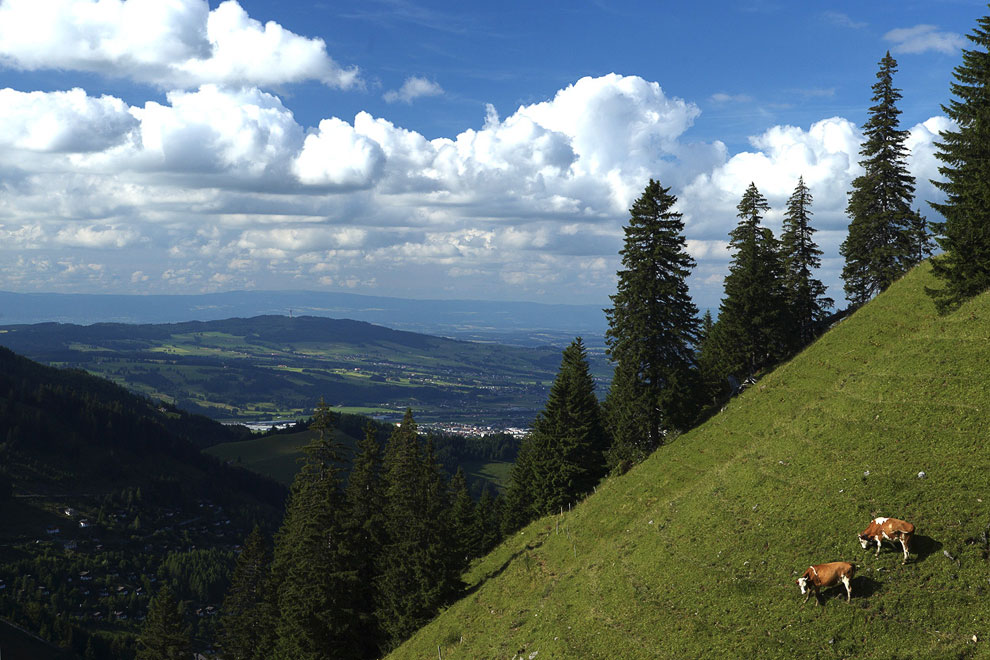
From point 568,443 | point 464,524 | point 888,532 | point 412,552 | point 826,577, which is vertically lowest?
point 464,524

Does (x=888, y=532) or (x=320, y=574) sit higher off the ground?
(x=888, y=532)

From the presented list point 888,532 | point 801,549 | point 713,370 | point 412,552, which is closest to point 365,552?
point 412,552

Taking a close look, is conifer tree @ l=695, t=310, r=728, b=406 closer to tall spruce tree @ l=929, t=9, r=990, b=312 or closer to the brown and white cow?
tall spruce tree @ l=929, t=9, r=990, b=312

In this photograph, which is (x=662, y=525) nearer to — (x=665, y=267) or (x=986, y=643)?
(x=986, y=643)

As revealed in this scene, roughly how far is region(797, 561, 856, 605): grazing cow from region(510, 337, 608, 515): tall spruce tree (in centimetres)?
3530

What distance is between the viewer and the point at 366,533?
5078 cm

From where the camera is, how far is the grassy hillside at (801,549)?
69.1 ft

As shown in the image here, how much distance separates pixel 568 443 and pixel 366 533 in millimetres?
21119

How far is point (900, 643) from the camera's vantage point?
65.0ft

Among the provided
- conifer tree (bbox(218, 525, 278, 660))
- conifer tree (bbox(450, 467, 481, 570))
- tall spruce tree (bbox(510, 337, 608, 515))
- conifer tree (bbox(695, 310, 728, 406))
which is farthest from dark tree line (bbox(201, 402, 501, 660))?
conifer tree (bbox(695, 310, 728, 406))

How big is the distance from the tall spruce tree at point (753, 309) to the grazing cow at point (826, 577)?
3862 centimetres

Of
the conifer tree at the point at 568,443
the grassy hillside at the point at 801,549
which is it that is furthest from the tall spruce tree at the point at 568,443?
the grassy hillside at the point at 801,549

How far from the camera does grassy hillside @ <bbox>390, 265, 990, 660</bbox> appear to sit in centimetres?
2106

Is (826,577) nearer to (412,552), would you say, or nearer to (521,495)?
(412,552)
